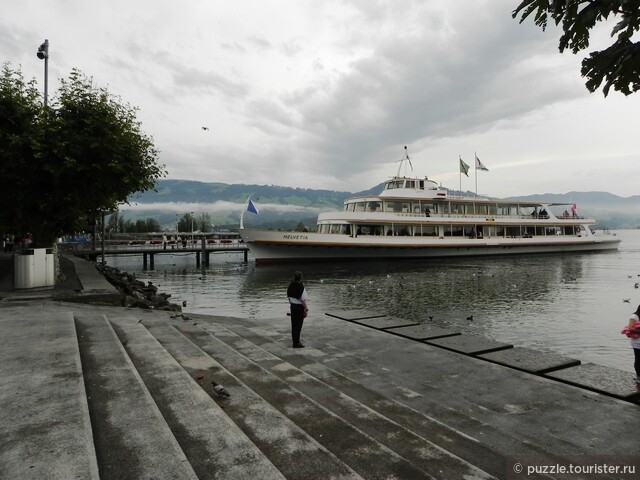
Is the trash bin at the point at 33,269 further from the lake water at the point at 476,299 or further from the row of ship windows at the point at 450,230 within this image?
the row of ship windows at the point at 450,230

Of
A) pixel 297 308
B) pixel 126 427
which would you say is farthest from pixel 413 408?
pixel 297 308

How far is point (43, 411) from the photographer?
3.85 meters

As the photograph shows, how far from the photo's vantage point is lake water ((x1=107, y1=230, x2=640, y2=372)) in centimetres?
1209

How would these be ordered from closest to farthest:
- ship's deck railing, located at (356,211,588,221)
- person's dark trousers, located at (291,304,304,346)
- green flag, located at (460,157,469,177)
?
person's dark trousers, located at (291,304,304,346) → ship's deck railing, located at (356,211,588,221) → green flag, located at (460,157,469,177)

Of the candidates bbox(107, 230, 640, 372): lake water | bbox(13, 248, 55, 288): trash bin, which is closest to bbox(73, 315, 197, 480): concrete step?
bbox(107, 230, 640, 372): lake water

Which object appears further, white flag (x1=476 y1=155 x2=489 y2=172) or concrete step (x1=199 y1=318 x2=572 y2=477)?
white flag (x1=476 y1=155 x2=489 y2=172)

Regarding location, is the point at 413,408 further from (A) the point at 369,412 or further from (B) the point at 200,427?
(B) the point at 200,427

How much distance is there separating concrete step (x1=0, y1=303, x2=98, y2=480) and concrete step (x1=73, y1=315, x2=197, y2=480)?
0.50 ft

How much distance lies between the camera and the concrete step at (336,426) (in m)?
3.41

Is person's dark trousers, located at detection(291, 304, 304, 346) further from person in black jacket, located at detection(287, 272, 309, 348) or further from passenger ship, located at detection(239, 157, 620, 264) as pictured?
passenger ship, located at detection(239, 157, 620, 264)

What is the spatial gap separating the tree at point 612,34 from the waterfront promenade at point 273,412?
3.17 meters

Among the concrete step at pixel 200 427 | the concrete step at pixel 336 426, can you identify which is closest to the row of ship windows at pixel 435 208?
the concrete step at pixel 336 426

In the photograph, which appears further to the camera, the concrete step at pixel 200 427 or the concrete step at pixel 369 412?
the concrete step at pixel 369 412

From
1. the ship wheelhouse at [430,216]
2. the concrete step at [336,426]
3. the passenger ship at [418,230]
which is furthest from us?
the ship wheelhouse at [430,216]
